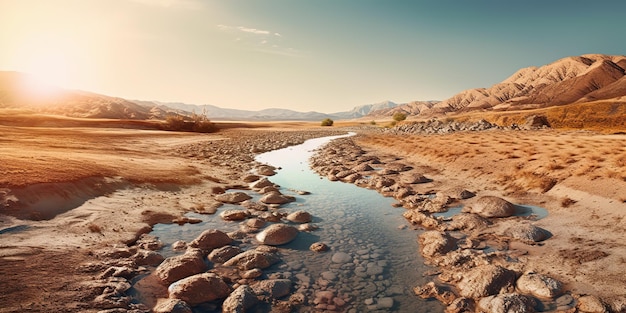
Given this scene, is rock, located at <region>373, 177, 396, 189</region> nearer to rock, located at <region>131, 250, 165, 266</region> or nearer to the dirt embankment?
the dirt embankment

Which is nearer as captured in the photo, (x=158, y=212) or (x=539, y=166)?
(x=158, y=212)

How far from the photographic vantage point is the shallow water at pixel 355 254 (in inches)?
261

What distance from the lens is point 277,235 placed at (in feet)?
31.2

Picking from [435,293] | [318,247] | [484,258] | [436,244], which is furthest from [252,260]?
[484,258]

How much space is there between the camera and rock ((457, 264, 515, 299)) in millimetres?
6516

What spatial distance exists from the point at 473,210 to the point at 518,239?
9.42ft

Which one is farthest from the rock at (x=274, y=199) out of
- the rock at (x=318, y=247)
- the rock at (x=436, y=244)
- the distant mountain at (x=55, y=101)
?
the distant mountain at (x=55, y=101)

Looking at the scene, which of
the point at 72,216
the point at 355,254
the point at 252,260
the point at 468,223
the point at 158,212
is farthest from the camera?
the point at 158,212

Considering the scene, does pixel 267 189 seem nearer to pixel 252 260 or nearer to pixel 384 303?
pixel 252 260

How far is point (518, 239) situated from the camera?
30.2 ft

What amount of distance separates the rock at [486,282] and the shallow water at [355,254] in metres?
0.85

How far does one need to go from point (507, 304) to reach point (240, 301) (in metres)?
5.05

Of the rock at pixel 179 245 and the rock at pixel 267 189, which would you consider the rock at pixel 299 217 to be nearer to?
the rock at pixel 179 245

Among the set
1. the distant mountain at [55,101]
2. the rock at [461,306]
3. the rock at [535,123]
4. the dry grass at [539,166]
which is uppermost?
the distant mountain at [55,101]
